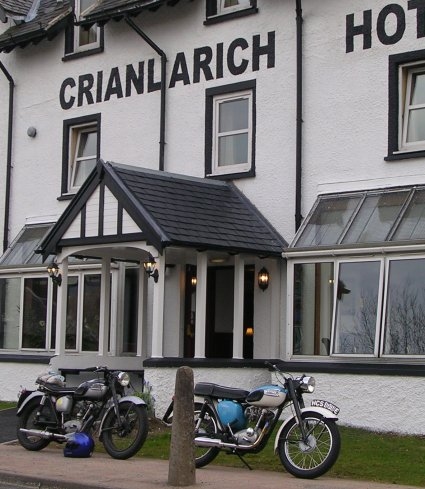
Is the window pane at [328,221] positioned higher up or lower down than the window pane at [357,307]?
higher up

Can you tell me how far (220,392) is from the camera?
1227 cm

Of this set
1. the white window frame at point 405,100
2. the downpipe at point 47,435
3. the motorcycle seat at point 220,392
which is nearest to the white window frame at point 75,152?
the white window frame at point 405,100

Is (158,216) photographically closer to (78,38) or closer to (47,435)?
(47,435)

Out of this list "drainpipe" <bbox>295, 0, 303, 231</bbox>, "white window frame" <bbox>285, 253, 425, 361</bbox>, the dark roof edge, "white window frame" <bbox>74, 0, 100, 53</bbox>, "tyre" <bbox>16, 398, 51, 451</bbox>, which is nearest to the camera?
"tyre" <bbox>16, 398, 51, 451</bbox>

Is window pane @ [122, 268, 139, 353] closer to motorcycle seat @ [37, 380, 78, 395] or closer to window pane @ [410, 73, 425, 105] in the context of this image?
motorcycle seat @ [37, 380, 78, 395]

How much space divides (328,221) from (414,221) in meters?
1.72

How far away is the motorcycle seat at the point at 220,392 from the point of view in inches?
480

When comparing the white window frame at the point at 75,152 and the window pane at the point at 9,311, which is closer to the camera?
the window pane at the point at 9,311

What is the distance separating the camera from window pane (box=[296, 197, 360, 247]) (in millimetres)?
16766

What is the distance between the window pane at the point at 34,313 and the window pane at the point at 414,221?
8247 mm

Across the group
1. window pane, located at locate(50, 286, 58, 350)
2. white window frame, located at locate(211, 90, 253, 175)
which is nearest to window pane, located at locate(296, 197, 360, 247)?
Answer: white window frame, located at locate(211, 90, 253, 175)

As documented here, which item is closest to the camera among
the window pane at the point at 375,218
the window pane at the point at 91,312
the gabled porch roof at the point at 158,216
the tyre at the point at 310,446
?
the tyre at the point at 310,446

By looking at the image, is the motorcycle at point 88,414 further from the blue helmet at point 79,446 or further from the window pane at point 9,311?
the window pane at point 9,311

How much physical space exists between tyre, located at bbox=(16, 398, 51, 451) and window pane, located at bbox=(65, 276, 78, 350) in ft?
21.7
